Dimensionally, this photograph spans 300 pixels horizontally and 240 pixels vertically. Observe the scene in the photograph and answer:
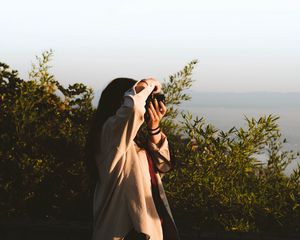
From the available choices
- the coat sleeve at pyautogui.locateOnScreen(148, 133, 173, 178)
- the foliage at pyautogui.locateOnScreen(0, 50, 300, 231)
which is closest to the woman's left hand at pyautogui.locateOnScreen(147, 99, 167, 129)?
the coat sleeve at pyautogui.locateOnScreen(148, 133, 173, 178)

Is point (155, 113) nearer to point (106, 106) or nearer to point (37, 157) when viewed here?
point (106, 106)

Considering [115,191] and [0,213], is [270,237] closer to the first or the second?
[115,191]

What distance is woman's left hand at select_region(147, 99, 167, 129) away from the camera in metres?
3.60

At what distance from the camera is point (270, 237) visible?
497 centimetres

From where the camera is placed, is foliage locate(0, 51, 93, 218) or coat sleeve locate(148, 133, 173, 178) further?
foliage locate(0, 51, 93, 218)

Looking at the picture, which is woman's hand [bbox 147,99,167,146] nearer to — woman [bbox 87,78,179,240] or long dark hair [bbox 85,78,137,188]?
woman [bbox 87,78,179,240]

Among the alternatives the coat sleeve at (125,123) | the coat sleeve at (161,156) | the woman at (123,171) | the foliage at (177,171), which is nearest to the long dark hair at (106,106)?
the woman at (123,171)

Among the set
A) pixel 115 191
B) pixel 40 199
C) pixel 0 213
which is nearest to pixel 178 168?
pixel 40 199

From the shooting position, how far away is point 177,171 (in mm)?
5305

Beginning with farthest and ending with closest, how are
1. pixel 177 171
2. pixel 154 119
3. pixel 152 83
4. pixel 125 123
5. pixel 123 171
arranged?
pixel 177 171 → pixel 154 119 → pixel 152 83 → pixel 123 171 → pixel 125 123

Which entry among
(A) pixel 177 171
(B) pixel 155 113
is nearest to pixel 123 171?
(B) pixel 155 113

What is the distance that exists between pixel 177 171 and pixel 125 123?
2221 millimetres

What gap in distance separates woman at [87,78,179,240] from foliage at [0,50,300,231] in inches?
62.0

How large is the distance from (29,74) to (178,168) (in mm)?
1745
